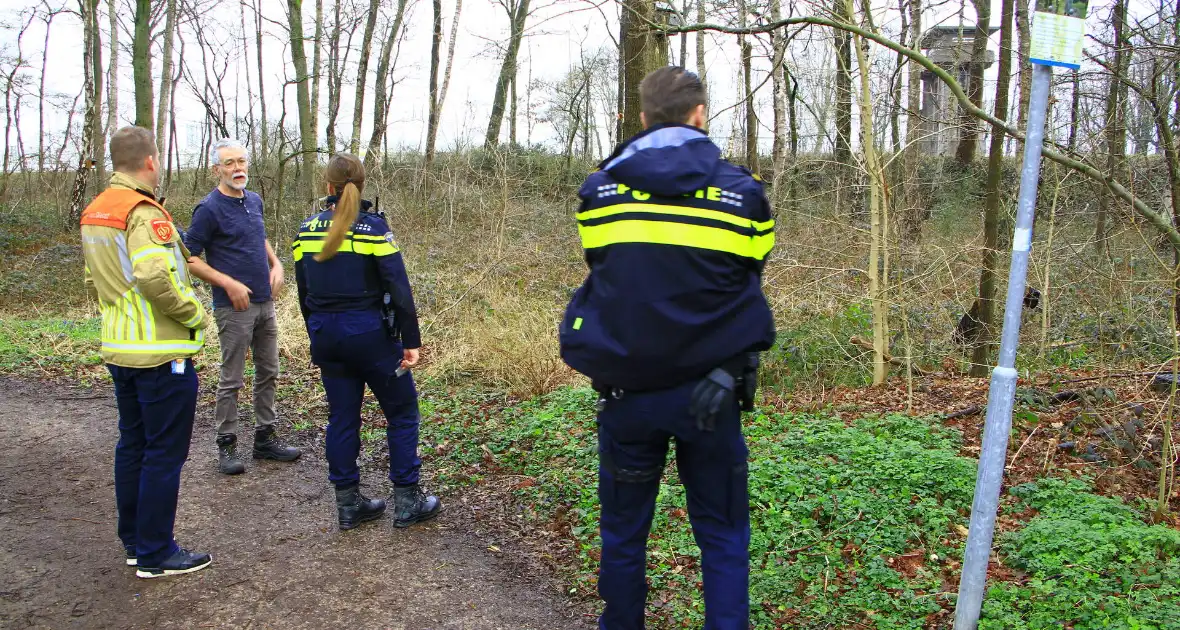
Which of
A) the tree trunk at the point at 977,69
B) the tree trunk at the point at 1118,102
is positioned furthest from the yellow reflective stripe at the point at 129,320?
the tree trunk at the point at 1118,102

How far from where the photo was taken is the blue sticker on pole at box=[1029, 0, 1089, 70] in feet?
8.59

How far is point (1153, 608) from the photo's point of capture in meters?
3.12

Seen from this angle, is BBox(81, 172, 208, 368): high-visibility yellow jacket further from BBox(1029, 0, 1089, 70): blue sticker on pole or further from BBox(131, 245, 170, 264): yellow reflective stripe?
BBox(1029, 0, 1089, 70): blue sticker on pole

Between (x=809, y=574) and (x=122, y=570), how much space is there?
344 centimetres

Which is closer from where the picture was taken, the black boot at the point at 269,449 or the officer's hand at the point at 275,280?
the officer's hand at the point at 275,280

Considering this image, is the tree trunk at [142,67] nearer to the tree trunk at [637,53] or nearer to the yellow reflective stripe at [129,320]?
the tree trunk at [637,53]

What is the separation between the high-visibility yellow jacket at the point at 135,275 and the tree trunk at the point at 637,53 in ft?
12.9

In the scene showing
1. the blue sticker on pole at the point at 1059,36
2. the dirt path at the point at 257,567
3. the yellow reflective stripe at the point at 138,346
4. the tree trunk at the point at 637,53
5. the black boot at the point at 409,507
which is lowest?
the dirt path at the point at 257,567

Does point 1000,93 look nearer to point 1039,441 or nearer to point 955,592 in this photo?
point 1039,441

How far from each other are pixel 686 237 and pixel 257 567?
118 inches

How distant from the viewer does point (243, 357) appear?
544 centimetres

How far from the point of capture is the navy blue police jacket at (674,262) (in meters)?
2.49

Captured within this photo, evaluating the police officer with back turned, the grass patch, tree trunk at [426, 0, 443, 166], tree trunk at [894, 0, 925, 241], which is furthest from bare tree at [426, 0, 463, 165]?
the police officer with back turned

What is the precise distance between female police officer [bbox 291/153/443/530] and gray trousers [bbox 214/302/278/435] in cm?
126
